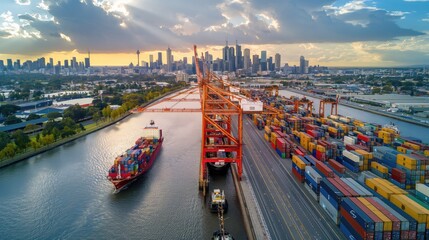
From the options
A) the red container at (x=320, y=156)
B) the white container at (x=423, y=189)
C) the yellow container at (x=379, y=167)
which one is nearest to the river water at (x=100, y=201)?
the red container at (x=320, y=156)

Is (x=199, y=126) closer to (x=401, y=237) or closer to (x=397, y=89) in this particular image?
(x=401, y=237)

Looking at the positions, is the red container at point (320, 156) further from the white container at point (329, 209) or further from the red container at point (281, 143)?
the white container at point (329, 209)

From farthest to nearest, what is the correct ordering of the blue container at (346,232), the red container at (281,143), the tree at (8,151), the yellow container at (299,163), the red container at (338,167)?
the tree at (8,151), the red container at (281,143), the red container at (338,167), the yellow container at (299,163), the blue container at (346,232)

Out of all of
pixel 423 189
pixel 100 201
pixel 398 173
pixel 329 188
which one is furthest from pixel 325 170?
pixel 100 201

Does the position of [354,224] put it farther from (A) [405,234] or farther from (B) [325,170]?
(B) [325,170]

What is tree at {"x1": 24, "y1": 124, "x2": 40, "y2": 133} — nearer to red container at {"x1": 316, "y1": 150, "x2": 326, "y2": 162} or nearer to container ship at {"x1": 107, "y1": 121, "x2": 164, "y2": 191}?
container ship at {"x1": 107, "y1": 121, "x2": 164, "y2": 191}
